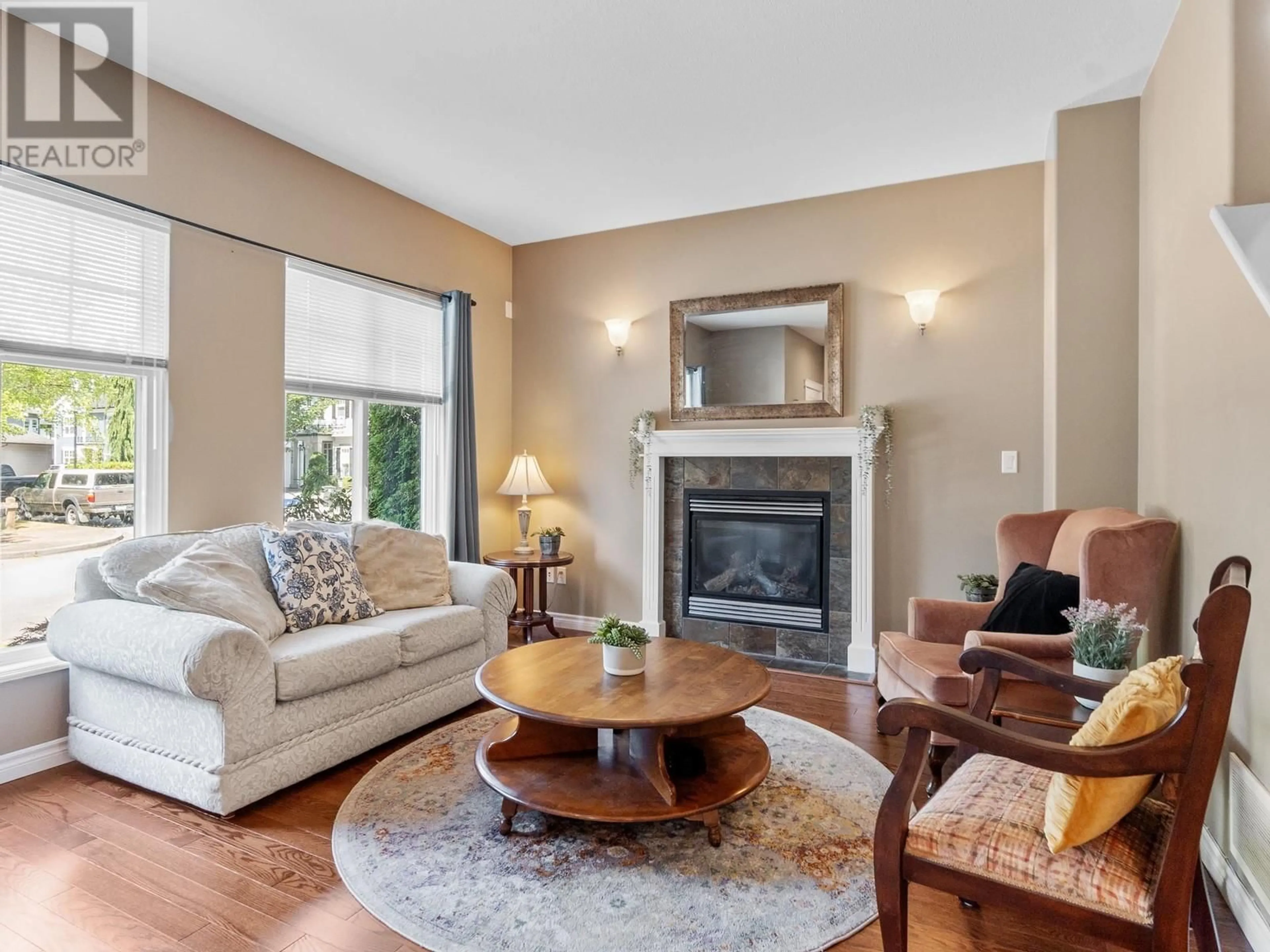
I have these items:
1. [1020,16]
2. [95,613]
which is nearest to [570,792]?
[95,613]

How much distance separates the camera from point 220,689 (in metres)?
2.18

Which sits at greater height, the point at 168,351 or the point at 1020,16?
the point at 1020,16

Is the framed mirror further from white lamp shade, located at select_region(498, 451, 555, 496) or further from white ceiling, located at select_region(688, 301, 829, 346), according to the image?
white lamp shade, located at select_region(498, 451, 555, 496)

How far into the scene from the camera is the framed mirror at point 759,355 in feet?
13.6

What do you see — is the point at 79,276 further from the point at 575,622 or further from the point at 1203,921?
the point at 1203,921

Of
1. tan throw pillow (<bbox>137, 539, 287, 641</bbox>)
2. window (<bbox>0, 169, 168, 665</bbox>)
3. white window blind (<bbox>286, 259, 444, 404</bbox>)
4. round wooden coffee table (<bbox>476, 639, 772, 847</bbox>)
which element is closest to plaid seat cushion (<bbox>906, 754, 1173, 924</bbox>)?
round wooden coffee table (<bbox>476, 639, 772, 847</bbox>)

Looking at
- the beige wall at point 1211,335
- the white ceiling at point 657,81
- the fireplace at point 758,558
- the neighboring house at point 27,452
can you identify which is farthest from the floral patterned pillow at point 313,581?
the beige wall at point 1211,335

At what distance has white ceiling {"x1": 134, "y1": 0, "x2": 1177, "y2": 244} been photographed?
251 cm

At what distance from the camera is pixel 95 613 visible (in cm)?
249

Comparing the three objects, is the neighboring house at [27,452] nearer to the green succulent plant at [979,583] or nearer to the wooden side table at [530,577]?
the wooden side table at [530,577]

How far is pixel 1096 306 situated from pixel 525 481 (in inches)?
132

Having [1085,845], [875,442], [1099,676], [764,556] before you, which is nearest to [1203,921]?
[1085,845]

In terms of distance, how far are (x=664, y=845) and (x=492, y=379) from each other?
11.8ft

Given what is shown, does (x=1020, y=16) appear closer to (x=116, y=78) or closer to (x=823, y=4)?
(x=823, y=4)
